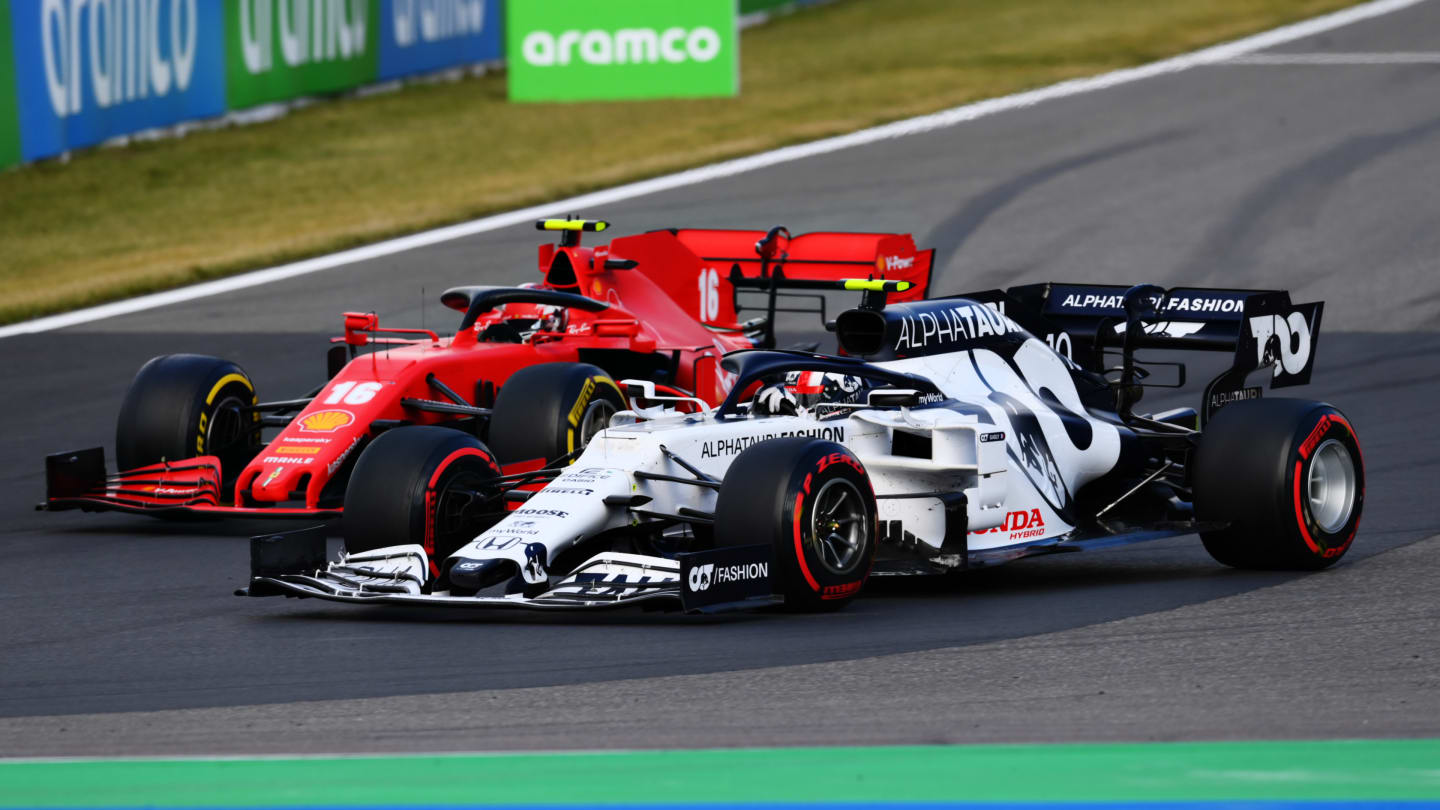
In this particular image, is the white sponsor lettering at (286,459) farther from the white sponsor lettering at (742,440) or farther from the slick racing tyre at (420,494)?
the white sponsor lettering at (742,440)

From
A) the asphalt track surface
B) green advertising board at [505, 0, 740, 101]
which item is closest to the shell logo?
the asphalt track surface

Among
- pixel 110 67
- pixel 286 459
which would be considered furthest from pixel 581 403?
pixel 110 67

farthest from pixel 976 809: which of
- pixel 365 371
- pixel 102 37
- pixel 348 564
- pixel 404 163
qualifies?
pixel 404 163

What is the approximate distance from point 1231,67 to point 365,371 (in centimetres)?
2199

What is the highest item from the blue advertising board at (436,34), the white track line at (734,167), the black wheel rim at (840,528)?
the blue advertising board at (436,34)

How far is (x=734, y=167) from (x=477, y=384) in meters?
14.3

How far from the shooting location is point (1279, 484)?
1018 cm

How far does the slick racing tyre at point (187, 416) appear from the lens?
12.7 metres

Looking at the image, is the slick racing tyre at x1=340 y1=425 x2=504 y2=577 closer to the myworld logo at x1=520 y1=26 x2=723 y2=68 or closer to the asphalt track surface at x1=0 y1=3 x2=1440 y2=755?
the asphalt track surface at x1=0 y1=3 x2=1440 y2=755

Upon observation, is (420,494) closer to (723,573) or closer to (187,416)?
(723,573)

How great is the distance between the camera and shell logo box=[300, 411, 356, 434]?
480 inches

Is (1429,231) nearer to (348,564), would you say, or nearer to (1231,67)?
(1231,67)

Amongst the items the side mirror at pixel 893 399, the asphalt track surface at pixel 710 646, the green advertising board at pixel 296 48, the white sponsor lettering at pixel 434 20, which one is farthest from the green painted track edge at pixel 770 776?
the white sponsor lettering at pixel 434 20

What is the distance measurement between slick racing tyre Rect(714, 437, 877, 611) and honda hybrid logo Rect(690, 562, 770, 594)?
87 mm
